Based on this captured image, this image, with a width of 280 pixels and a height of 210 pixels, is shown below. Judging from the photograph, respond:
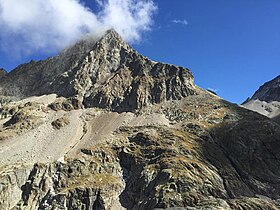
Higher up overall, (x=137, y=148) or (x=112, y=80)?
(x=112, y=80)

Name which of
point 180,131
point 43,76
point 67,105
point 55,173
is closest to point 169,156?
point 180,131

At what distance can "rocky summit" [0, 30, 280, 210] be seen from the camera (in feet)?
310

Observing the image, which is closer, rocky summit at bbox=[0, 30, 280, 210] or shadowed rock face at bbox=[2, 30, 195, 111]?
rocky summit at bbox=[0, 30, 280, 210]

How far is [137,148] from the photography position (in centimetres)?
11612

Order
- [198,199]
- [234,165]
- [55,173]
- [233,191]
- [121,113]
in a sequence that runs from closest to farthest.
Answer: [198,199]
[233,191]
[55,173]
[234,165]
[121,113]

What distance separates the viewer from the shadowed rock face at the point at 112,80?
158000 mm

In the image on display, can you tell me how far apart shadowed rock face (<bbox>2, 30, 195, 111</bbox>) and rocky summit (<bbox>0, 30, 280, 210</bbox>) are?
0.69 m

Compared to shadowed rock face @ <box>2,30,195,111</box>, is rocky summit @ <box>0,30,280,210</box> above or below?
below

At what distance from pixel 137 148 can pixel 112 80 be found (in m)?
60.0

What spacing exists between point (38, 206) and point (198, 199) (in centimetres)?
4396

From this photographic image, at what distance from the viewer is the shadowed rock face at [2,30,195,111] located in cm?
15800

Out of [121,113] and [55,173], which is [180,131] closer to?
[121,113]

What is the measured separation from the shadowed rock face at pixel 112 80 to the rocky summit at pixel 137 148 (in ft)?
2.28

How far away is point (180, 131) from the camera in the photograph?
125625 mm
